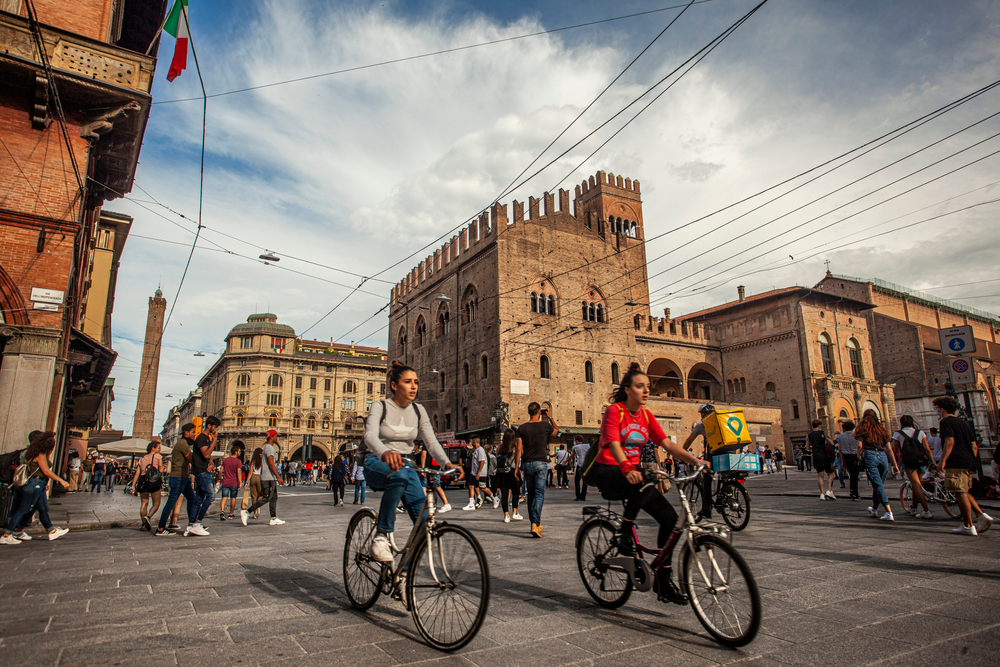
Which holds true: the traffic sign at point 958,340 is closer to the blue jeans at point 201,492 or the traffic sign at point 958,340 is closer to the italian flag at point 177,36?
the blue jeans at point 201,492

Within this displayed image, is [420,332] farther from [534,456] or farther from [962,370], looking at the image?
[534,456]

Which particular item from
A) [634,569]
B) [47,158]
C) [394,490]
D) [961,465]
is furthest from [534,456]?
[47,158]

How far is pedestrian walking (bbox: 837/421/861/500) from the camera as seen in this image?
405 inches

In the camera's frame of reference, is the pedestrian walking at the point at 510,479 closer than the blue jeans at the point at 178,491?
No

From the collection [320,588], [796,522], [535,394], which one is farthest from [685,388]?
[320,588]

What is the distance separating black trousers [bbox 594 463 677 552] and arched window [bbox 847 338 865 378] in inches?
1651

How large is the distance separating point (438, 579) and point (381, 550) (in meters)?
0.46

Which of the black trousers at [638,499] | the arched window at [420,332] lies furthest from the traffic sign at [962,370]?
the arched window at [420,332]

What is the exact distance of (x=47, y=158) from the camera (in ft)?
36.1

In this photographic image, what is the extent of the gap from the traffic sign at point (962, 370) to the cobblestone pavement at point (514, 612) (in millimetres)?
5020

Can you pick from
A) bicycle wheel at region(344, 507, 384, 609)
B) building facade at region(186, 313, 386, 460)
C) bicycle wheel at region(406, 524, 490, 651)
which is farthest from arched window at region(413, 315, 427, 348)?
bicycle wheel at region(406, 524, 490, 651)

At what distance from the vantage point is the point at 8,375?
1000 cm

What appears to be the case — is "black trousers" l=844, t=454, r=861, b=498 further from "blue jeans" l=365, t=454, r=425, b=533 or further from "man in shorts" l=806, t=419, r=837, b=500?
"blue jeans" l=365, t=454, r=425, b=533

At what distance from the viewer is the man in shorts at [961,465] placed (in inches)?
239
